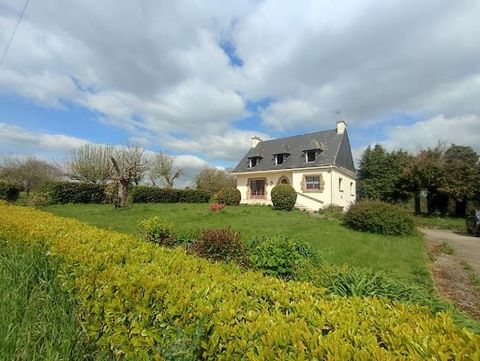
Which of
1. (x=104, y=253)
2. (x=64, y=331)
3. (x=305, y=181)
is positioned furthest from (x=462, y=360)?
(x=305, y=181)

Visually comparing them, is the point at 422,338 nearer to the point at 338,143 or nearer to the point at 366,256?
the point at 366,256

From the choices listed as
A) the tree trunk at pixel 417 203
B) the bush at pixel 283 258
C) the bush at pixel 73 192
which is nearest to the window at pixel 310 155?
the tree trunk at pixel 417 203

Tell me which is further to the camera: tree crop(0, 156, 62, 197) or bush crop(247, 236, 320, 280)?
tree crop(0, 156, 62, 197)

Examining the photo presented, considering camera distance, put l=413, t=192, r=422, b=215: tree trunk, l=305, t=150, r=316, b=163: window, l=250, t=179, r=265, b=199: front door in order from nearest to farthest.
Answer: l=305, t=150, r=316, b=163: window
l=413, t=192, r=422, b=215: tree trunk
l=250, t=179, r=265, b=199: front door

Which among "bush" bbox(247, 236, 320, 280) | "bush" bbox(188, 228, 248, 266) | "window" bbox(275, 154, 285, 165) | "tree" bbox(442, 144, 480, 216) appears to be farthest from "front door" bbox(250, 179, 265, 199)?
"bush" bbox(247, 236, 320, 280)

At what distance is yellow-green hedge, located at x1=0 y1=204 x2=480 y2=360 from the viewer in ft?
4.97

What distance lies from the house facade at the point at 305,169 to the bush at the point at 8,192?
18.8m

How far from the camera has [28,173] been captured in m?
33.6

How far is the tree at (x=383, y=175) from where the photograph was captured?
2960cm

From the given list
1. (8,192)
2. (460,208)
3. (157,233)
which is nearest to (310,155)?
(460,208)

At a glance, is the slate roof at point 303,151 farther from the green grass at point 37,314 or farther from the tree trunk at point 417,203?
the green grass at point 37,314

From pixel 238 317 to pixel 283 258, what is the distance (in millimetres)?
2981

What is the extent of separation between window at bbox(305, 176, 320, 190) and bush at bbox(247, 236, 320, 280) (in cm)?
2068

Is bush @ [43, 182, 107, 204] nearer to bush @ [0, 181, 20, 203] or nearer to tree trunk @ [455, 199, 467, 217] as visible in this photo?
bush @ [0, 181, 20, 203]
